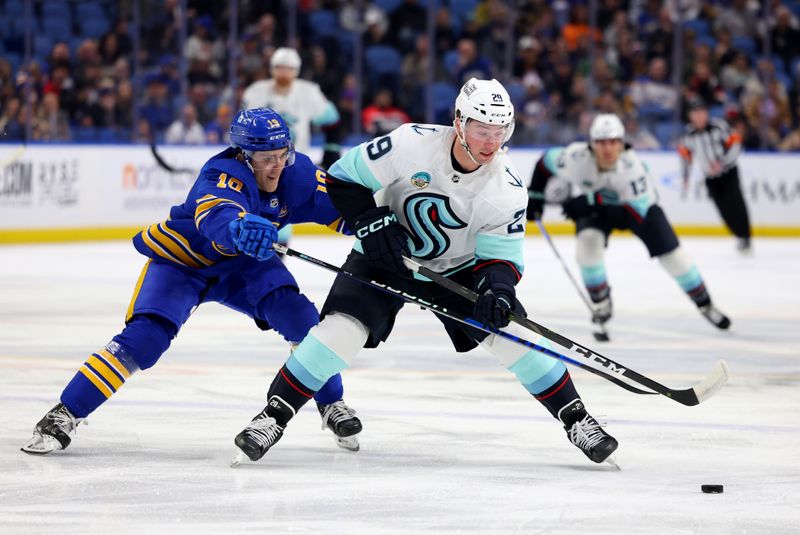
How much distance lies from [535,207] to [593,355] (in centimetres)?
306

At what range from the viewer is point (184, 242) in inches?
152

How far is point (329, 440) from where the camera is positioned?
402cm

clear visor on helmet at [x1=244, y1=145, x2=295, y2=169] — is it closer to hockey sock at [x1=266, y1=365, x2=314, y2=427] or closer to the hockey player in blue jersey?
the hockey player in blue jersey

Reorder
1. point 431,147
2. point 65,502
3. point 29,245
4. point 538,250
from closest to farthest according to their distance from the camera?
1. point 65,502
2. point 431,147
3. point 29,245
4. point 538,250

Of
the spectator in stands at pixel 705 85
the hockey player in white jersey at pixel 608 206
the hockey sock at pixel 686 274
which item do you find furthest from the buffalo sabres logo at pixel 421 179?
the spectator in stands at pixel 705 85

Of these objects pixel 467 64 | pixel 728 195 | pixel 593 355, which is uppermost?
pixel 593 355

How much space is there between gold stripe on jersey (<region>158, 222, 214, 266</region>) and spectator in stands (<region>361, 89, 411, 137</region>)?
8555mm

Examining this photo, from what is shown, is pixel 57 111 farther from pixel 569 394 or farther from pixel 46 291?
pixel 569 394

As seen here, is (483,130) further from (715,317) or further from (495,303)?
(715,317)

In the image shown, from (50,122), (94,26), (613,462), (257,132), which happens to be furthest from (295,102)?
(613,462)

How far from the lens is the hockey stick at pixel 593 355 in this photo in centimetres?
367

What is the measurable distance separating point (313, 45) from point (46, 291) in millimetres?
5095

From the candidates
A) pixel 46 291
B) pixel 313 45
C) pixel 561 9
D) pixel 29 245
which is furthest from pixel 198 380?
pixel 561 9

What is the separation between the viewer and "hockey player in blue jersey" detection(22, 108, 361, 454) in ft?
12.1
